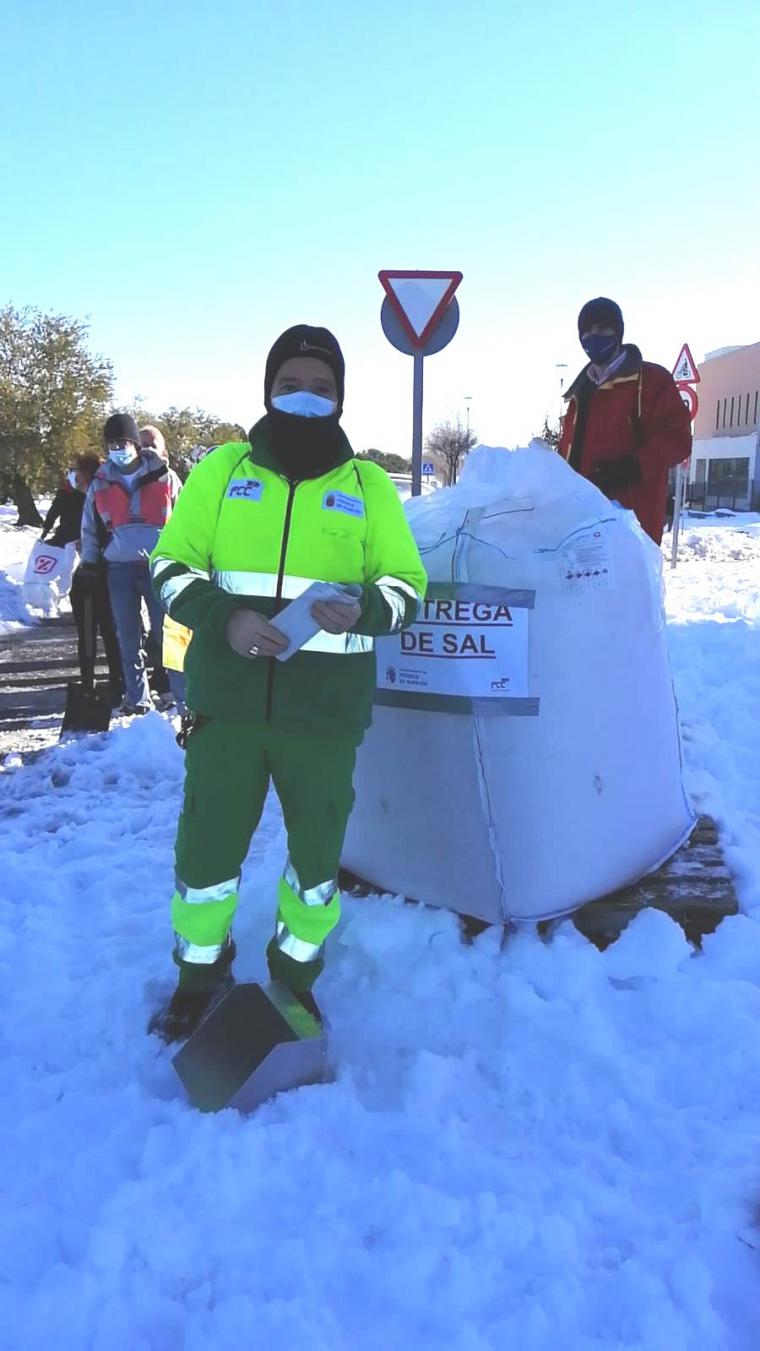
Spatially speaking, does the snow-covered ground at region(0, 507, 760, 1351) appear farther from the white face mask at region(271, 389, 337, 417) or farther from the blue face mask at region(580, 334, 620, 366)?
the blue face mask at region(580, 334, 620, 366)

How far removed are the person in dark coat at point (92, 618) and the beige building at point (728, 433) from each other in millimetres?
40039

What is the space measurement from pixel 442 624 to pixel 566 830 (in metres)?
0.68

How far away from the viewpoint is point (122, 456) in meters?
5.74

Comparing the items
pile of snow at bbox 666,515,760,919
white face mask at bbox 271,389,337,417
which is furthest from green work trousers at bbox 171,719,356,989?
pile of snow at bbox 666,515,760,919

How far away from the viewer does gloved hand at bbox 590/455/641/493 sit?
3562 mm

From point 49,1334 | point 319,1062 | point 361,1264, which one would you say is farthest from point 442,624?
point 49,1334

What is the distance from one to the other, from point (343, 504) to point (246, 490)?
0.23 metres

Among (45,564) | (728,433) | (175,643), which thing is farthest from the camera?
(728,433)

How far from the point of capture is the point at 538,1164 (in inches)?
76.7

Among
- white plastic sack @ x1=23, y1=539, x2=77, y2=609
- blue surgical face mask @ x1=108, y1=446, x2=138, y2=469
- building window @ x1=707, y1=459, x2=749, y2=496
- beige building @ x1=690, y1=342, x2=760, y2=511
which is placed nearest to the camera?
blue surgical face mask @ x1=108, y1=446, x2=138, y2=469

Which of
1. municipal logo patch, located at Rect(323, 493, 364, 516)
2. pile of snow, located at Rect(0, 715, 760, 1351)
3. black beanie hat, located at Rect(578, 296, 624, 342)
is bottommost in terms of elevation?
pile of snow, located at Rect(0, 715, 760, 1351)

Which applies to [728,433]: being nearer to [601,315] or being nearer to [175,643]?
[601,315]

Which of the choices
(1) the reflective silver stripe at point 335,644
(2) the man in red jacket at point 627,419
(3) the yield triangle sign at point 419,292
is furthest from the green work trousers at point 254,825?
(3) the yield triangle sign at point 419,292

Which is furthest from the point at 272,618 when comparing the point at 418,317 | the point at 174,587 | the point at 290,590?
the point at 418,317
